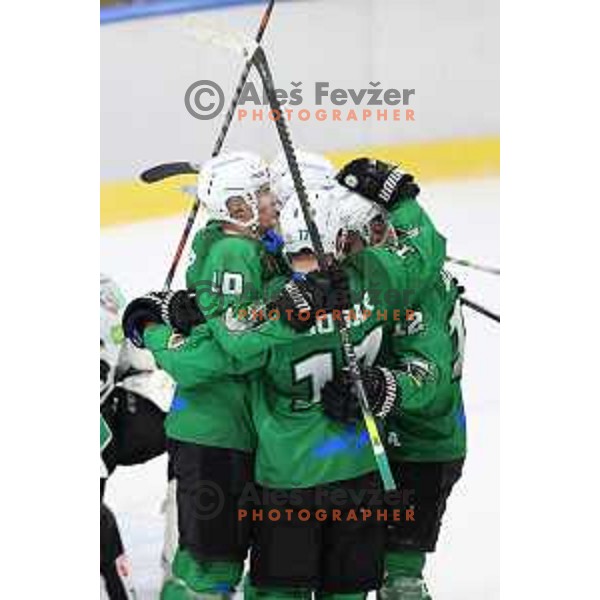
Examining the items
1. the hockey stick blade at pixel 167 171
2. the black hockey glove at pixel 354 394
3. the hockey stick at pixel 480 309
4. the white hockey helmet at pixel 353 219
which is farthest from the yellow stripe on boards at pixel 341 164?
the black hockey glove at pixel 354 394

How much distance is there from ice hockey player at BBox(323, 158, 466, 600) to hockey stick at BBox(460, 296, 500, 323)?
51 millimetres

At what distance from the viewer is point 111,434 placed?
4.43 metres

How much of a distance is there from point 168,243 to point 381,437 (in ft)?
1.75

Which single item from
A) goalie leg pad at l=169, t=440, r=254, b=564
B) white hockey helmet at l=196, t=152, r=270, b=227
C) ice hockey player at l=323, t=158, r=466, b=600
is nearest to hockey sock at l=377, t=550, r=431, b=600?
ice hockey player at l=323, t=158, r=466, b=600

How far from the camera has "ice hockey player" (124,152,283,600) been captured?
13.5 feet

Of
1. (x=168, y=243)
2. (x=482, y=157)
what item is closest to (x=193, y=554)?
(x=168, y=243)

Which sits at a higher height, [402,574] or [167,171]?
[167,171]

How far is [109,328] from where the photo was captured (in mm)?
4391

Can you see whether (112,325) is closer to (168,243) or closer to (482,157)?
(168,243)

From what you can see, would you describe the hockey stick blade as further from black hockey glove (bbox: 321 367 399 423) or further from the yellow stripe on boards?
black hockey glove (bbox: 321 367 399 423)

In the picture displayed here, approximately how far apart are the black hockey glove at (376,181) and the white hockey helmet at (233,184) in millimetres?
145

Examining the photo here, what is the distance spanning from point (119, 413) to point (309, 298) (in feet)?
1.91
